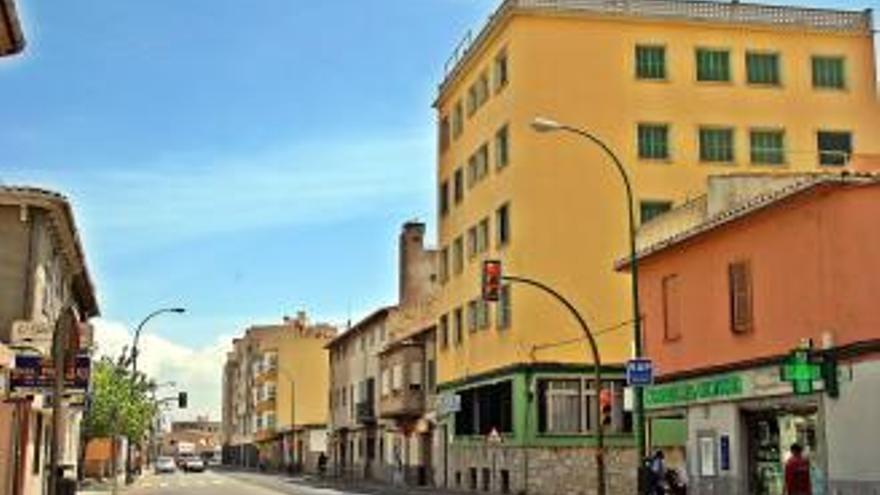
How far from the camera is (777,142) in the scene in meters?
49.4

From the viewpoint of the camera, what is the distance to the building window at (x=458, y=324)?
5491 cm

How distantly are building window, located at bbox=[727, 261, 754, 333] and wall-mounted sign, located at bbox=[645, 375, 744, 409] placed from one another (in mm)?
1110

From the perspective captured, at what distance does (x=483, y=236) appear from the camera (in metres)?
52.0

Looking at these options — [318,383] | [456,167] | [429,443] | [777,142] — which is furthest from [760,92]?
[318,383]

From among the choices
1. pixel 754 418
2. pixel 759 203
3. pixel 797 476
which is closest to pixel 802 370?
pixel 797 476

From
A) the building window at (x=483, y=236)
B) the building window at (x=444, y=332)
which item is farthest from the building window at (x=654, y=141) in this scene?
the building window at (x=444, y=332)

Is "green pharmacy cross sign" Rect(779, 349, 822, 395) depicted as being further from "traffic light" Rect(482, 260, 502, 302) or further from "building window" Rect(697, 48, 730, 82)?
"building window" Rect(697, 48, 730, 82)

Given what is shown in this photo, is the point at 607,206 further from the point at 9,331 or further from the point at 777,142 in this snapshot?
the point at 9,331

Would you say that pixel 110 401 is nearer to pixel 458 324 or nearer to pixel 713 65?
pixel 458 324

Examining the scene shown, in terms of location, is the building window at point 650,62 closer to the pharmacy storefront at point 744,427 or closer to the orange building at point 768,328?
the orange building at point 768,328

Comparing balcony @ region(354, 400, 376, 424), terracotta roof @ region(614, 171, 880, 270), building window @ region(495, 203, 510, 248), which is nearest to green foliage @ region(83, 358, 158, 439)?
balcony @ region(354, 400, 376, 424)

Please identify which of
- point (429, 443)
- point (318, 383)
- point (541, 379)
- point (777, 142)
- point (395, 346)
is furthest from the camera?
point (318, 383)

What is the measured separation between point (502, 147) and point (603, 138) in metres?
4.08

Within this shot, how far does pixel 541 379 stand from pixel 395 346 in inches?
848
